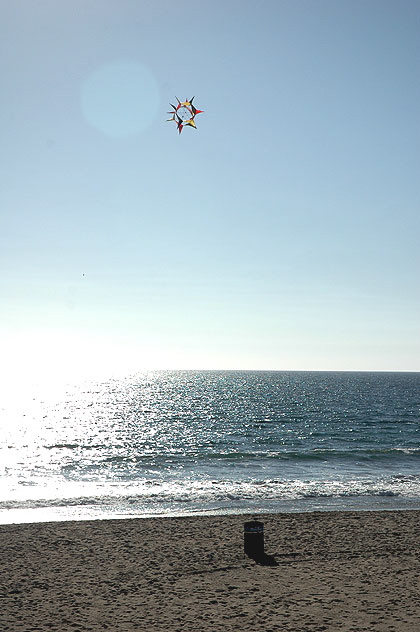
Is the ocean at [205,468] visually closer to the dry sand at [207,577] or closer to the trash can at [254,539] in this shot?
the dry sand at [207,577]

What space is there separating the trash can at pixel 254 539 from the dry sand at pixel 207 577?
26cm

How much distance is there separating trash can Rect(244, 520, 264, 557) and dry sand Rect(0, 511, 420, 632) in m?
0.26

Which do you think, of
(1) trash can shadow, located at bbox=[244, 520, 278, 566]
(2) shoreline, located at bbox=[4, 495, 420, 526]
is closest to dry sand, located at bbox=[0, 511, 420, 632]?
(1) trash can shadow, located at bbox=[244, 520, 278, 566]

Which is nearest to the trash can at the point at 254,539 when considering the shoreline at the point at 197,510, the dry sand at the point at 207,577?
the dry sand at the point at 207,577

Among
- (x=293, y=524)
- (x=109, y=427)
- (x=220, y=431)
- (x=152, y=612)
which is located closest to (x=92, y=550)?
(x=152, y=612)

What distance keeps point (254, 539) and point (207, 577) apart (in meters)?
1.92

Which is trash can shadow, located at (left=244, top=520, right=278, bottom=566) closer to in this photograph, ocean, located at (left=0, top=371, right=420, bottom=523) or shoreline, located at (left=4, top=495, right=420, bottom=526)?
shoreline, located at (left=4, top=495, right=420, bottom=526)

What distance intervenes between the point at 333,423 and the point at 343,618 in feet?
175

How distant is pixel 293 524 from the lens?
16562mm

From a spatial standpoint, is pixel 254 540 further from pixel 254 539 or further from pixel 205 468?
pixel 205 468

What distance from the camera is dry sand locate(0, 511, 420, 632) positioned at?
933 centimetres

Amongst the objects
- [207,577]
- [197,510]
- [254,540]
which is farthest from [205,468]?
[207,577]

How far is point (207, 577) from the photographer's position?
38.2 feet

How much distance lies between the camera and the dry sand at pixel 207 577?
9328 millimetres
